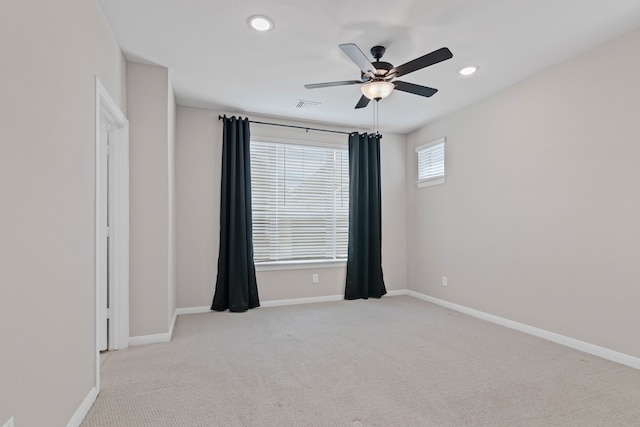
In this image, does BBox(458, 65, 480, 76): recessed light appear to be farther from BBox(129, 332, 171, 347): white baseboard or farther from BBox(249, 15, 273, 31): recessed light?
BBox(129, 332, 171, 347): white baseboard

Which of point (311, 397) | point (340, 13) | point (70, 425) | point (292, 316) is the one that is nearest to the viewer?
point (70, 425)

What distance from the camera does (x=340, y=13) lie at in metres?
2.51

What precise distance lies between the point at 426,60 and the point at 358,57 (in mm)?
513

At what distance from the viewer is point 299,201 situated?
5.11 m

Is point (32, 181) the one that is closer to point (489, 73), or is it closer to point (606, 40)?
point (489, 73)

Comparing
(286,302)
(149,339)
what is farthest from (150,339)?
(286,302)

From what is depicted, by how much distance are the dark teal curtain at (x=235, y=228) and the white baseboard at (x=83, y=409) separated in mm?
2270

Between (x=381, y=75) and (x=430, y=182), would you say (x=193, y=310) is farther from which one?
(x=430, y=182)

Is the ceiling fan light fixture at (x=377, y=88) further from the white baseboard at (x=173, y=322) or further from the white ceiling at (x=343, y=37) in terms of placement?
the white baseboard at (x=173, y=322)

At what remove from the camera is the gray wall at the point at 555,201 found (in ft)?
9.32

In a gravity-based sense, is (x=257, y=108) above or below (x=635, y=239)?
above

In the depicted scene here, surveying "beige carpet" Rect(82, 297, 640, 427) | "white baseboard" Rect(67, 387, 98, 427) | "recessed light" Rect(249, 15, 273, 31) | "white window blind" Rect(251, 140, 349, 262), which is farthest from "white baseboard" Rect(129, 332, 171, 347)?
"recessed light" Rect(249, 15, 273, 31)

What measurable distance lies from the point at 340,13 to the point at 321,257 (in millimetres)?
3472

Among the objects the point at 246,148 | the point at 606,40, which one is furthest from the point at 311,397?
the point at 606,40
